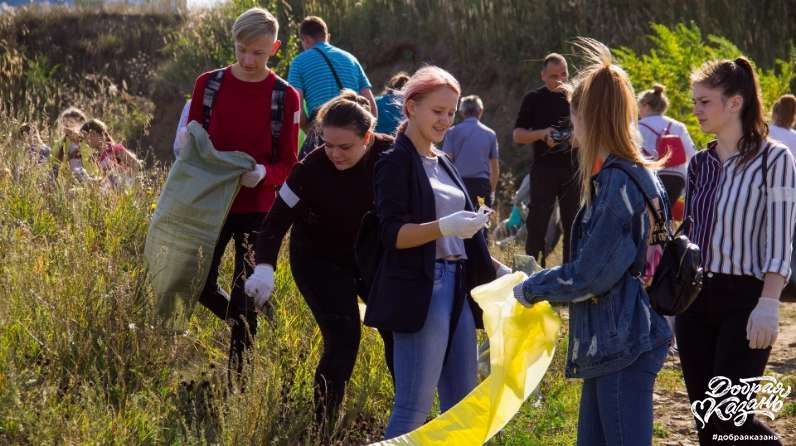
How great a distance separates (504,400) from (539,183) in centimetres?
530

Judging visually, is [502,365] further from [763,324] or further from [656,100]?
[656,100]

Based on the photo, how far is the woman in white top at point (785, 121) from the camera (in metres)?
8.21

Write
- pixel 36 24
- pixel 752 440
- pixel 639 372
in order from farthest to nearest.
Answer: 1. pixel 36 24
2. pixel 752 440
3. pixel 639 372

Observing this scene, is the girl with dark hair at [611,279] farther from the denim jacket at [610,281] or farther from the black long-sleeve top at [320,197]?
the black long-sleeve top at [320,197]

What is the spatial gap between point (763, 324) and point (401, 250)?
4.35 ft

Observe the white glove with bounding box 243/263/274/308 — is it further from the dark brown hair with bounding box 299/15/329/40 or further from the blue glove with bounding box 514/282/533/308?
the dark brown hair with bounding box 299/15/329/40

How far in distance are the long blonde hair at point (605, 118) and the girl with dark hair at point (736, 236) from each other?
0.65 metres

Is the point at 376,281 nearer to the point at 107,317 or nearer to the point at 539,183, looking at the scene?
the point at 107,317

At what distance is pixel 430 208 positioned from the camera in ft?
14.1

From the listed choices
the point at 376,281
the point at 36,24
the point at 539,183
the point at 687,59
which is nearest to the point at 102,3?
the point at 36,24

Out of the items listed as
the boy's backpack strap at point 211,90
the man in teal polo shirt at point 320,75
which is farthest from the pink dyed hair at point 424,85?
the man in teal polo shirt at point 320,75

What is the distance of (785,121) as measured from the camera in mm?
8359

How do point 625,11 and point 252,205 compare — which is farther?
point 625,11

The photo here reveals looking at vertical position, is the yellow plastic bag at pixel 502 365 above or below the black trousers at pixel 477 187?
above
